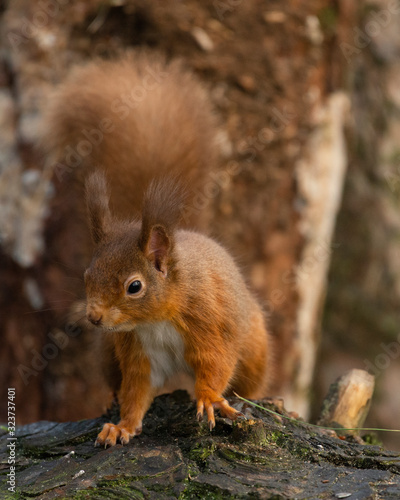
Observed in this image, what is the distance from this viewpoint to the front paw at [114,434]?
1587 mm

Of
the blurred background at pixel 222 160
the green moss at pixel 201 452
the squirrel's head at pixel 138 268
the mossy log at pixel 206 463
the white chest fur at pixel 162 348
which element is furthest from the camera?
the blurred background at pixel 222 160

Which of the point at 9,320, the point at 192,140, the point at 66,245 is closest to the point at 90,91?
the point at 192,140

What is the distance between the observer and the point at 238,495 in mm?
1266

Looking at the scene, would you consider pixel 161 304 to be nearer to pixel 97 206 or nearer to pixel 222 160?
pixel 97 206

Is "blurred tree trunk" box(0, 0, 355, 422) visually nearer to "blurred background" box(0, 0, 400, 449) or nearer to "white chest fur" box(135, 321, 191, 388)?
"blurred background" box(0, 0, 400, 449)

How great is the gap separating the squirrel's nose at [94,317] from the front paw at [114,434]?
0.31m

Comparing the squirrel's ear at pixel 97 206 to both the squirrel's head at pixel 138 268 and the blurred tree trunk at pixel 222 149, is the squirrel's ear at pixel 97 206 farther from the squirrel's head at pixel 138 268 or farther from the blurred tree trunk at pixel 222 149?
the blurred tree trunk at pixel 222 149

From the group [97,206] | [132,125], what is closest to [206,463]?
[97,206]

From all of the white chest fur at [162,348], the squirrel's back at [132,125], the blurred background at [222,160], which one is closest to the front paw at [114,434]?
the white chest fur at [162,348]

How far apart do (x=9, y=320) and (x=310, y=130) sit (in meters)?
1.74

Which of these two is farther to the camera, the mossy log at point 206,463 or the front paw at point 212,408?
the front paw at point 212,408

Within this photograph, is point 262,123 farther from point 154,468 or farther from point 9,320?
point 154,468

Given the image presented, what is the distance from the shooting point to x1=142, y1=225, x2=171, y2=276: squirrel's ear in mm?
1622

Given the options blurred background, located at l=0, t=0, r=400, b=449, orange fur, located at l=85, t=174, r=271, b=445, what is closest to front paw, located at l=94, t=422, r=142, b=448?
orange fur, located at l=85, t=174, r=271, b=445
